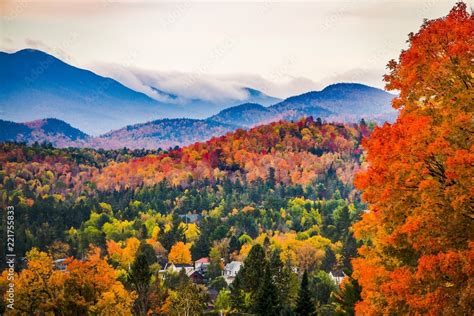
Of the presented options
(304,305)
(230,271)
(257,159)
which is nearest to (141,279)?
(304,305)

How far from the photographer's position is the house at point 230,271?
224 feet

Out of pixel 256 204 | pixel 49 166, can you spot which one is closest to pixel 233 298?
pixel 256 204

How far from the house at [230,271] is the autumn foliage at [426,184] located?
54504 mm

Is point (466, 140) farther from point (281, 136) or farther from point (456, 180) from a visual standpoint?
point (281, 136)

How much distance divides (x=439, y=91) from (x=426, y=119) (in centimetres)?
101

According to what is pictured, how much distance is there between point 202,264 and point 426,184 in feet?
222

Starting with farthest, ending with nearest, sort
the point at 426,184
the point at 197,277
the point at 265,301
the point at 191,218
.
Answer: the point at 191,218 → the point at 197,277 → the point at 265,301 → the point at 426,184

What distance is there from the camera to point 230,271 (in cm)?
7031

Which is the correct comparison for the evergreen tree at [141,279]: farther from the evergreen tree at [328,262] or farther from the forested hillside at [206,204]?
the evergreen tree at [328,262]

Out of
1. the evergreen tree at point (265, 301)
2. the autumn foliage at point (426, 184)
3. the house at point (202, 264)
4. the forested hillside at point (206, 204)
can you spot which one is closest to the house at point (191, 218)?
the forested hillside at point (206, 204)

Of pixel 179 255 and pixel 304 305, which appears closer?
pixel 304 305

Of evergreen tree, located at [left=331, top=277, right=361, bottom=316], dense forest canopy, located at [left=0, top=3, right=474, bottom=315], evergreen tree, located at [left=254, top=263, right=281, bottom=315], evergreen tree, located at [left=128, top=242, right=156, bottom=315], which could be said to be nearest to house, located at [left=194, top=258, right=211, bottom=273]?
dense forest canopy, located at [left=0, top=3, right=474, bottom=315]

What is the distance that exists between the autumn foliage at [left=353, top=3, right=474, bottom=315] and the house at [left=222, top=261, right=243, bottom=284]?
54.5 metres

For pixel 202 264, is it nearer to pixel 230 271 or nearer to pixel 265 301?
pixel 230 271
